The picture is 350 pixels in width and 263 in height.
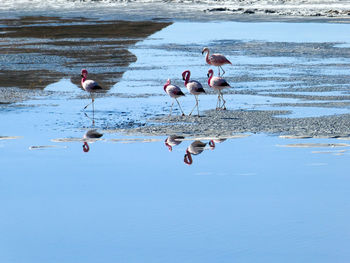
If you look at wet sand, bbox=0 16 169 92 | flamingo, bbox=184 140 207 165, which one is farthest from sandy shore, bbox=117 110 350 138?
wet sand, bbox=0 16 169 92

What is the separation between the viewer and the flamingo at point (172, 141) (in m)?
13.3

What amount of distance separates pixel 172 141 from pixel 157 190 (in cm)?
341

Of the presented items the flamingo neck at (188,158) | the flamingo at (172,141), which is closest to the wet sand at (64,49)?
the flamingo at (172,141)

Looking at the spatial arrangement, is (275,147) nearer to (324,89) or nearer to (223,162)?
(223,162)

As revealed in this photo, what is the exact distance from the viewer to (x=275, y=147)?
12883 millimetres

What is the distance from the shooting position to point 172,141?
13.6 metres

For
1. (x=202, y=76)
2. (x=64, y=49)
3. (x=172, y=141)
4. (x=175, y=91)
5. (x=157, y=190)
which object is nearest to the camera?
(x=157, y=190)

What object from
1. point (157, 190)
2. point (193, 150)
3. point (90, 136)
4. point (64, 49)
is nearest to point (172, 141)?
point (193, 150)

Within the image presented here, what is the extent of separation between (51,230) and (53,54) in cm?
2097

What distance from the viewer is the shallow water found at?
26.5 ft

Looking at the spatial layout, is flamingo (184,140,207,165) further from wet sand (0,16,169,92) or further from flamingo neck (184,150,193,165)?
wet sand (0,16,169,92)

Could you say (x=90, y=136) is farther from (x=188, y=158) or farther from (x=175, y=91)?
(x=175, y=91)

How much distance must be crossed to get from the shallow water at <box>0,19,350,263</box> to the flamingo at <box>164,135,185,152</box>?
0.34 feet

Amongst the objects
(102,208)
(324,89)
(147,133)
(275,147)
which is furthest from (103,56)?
(102,208)
